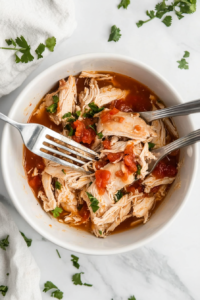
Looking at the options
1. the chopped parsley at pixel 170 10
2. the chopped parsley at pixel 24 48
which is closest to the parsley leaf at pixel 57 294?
the chopped parsley at pixel 24 48

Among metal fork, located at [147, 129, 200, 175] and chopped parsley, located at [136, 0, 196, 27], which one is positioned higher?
chopped parsley, located at [136, 0, 196, 27]

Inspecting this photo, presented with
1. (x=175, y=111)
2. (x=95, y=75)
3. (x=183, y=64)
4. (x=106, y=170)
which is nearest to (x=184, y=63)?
(x=183, y=64)

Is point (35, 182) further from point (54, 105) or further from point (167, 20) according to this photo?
point (167, 20)

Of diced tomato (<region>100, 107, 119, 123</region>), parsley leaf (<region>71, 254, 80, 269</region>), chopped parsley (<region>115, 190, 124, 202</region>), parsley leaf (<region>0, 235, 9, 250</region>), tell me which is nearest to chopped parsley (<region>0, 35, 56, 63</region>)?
diced tomato (<region>100, 107, 119, 123</region>)

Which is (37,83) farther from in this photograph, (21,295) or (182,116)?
(21,295)

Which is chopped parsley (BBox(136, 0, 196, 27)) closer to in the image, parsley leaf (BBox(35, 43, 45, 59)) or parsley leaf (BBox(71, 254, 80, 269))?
parsley leaf (BBox(35, 43, 45, 59))

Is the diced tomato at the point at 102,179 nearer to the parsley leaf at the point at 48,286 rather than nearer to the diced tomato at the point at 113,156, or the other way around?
the diced tomato at the point at 113,156
